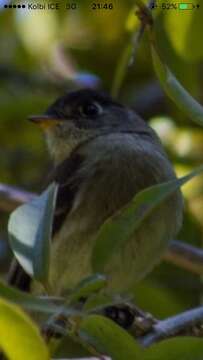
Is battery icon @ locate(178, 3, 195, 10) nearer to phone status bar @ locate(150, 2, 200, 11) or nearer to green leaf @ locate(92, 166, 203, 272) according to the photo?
phone status bar @ locate(150, 2, 200, 11)

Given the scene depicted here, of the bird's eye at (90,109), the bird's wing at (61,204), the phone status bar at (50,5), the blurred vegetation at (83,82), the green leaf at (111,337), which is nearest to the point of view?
the green leaf at (111,337)

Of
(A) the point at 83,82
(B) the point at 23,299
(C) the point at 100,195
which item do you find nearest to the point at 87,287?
(B) the point at 23,299

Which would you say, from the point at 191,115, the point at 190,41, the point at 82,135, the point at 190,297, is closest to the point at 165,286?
the point at 190,297

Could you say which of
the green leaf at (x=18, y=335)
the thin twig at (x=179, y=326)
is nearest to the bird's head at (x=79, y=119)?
the thin twig at (x=179, y=326)

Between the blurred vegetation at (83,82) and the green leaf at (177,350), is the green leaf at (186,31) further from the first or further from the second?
the green leaf at (177,350)

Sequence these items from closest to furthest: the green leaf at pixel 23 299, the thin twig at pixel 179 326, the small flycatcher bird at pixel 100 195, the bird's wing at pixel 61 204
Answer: the green leaf at pixel 23 299 < the thin twig at pixel 179 326 < the small flycatcher bird at pixel 100 195 < the bird's wing at pixel 61 204
